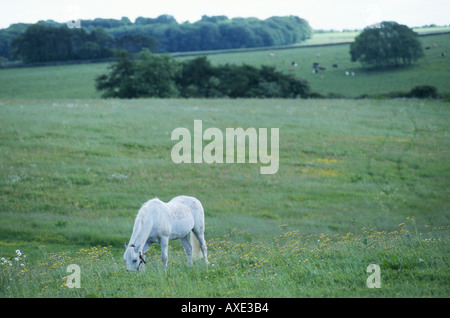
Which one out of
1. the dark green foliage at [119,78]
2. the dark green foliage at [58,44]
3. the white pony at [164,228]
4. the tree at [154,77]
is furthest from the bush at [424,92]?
the dark green foliage at [58,44]

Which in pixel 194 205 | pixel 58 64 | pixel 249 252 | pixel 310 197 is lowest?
pixel 310 197

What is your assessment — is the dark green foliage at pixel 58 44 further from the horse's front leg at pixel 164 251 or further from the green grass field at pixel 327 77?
the horse's front leg at pixel 164 251

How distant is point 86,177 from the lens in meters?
25.8

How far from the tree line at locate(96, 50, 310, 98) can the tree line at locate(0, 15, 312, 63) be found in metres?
17.9

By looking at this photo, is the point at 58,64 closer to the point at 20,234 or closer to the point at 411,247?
the point at 20,234

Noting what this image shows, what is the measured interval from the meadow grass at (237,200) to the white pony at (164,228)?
494 mm

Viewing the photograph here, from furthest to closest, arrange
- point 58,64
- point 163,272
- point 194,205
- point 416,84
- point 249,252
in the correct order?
point 58,64
point 416,84
point 194,205
point 249,252
point 163,272

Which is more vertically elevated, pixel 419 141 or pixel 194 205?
pixel 194 205

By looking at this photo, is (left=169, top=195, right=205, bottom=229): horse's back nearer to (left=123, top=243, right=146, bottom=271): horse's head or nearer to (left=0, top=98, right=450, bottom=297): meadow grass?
(left=0, top=98, right=450, bottom=297): meadow grass

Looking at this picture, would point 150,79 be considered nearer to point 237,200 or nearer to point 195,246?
point 237,200

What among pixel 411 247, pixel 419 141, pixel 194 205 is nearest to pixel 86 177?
pixel 194 205

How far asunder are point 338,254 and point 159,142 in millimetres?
25542

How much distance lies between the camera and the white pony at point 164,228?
9962mm

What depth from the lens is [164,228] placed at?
1103 centimetres
